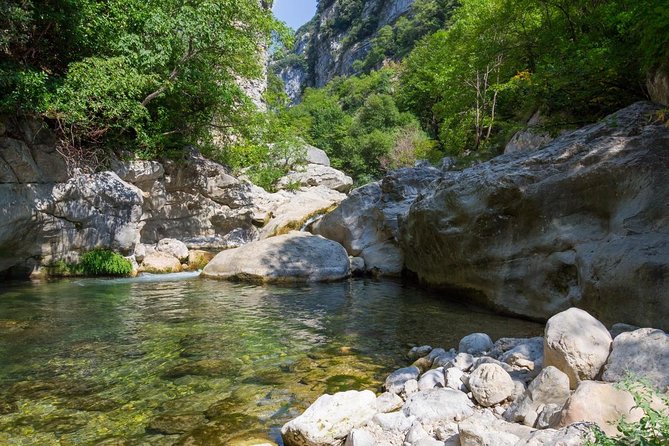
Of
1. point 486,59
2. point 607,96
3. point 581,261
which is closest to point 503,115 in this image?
point 486,59

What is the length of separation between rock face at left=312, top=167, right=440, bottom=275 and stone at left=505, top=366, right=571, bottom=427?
415 inches

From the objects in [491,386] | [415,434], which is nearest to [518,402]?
[491,386]

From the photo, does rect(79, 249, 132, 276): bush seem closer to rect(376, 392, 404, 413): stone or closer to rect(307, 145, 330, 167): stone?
rect(376, 392, 404, 413): stone

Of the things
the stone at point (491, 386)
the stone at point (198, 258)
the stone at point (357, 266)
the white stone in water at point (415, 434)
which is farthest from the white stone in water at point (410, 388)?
the stone at point (198, 258)

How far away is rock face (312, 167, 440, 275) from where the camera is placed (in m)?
15.0

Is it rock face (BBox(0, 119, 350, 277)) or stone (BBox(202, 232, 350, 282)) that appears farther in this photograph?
stone (BBox(202, 232, 350, 282))

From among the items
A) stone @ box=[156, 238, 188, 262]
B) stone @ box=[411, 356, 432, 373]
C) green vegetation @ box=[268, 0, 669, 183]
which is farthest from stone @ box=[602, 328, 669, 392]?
stone @ box=[156, 238, 188, 262]

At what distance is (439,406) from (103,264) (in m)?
13.7

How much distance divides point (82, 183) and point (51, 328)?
26.3 ft

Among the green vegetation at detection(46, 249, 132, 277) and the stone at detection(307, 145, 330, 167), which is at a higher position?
the stone at detection(307, 145, 330, 167)

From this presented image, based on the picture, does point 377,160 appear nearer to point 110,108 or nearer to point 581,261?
point 110,108

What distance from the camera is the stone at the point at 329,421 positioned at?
3824mm

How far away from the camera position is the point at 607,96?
35.8ft

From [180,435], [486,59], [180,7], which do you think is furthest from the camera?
[486,59]
